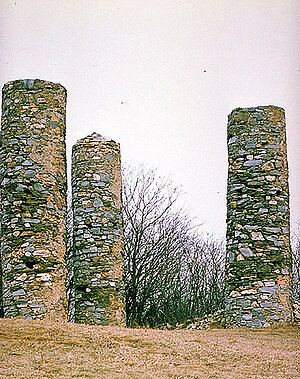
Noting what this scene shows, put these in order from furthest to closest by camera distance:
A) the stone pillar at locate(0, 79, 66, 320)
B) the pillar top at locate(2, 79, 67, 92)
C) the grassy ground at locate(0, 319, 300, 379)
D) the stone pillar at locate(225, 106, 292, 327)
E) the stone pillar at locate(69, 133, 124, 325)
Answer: the stone pillar at locate(69, 133, 124, 325), the pillar top at locate(2, 79, 67, 92), the stone pillar at locate(225, 106, 292, 327), the stone pillar at locate(0, 79, 66, 320), the grassy ground at locate(0, 319, 300, 379)

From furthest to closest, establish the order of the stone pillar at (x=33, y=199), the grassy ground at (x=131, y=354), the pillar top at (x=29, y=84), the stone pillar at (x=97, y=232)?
the stone pillar at (x=97, y=232), the pillar top at (x=29, y=84), the stone pillar at (x=33, y=199), the grassy ground at (x=131, y=354)

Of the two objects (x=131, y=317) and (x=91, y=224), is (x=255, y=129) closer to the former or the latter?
(x=91, y=224)

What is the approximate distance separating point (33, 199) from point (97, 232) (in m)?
2.94

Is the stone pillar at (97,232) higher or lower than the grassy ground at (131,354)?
higher

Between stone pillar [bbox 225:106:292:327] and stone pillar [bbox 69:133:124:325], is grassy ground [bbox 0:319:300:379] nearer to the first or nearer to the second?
stone pillar [bbox 225:106:292:327]

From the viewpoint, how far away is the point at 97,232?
55.2 feet

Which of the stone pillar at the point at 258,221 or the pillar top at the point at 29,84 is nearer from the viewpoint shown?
the stone pillar at the point at 258,221

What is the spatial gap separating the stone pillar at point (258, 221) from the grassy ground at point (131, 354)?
1.72 meters

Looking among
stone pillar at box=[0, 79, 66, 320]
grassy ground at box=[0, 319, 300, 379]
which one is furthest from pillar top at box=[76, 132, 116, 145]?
grassy ground at box=[0, 319, 300, 379]

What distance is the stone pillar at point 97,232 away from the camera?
16469 millimetres

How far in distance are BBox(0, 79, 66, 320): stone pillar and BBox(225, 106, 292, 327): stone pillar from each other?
3711mm

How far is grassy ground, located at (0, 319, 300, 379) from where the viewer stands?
9000 mm

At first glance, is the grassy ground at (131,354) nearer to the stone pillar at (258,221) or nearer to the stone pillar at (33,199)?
the stone pillar at (258,221)

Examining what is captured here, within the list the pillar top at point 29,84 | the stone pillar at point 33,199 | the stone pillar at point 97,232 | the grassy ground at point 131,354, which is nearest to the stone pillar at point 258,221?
the grassy ground at point 131,354
